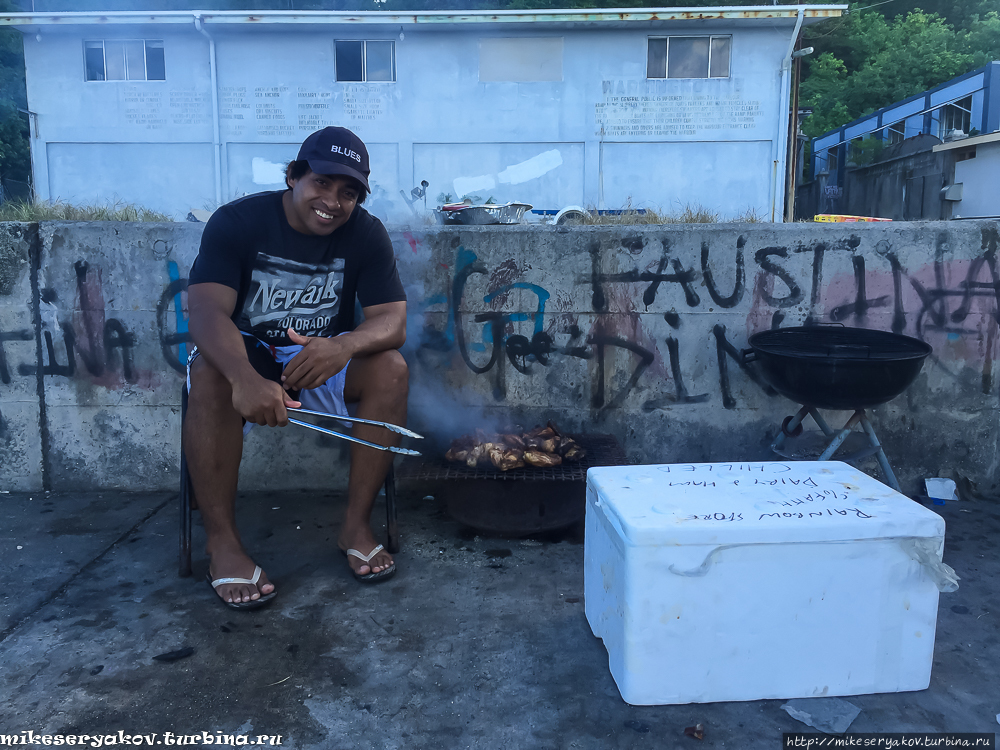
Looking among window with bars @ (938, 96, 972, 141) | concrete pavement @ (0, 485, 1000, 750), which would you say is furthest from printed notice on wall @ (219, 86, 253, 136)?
window with bars @ (938, 96, 972, 141)

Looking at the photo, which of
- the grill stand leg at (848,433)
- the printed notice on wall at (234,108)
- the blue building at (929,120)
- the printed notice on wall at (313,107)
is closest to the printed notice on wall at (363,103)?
the printed notice on wall at (313,107)

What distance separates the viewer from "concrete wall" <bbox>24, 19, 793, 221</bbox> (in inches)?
570

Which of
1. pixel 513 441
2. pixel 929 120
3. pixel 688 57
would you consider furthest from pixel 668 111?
pixel 929 120

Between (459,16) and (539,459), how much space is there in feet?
41.9

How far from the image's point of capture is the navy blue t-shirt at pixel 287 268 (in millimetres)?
2691

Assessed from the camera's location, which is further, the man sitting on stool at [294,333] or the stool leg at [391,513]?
the stool leg at [391,513]

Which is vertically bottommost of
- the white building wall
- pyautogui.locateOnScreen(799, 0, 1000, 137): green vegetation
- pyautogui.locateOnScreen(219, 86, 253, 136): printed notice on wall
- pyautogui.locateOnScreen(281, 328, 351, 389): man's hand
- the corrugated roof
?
pyautogui.locateOnScreen(281, 328, 351, 389): man's hand

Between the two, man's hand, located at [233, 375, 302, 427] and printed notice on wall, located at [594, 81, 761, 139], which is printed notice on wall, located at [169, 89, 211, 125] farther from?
man's hand, located at [233, 375, 302, 427]

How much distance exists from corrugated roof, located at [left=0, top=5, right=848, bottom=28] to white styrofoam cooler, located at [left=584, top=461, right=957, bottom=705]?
44.5ft

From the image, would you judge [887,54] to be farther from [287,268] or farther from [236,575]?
[236,575]

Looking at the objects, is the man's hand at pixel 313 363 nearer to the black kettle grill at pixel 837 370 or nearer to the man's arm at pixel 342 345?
the man's arm at pixel 342 345

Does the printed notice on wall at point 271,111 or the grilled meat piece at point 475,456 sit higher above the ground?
the printed notice on wall at point 271,111

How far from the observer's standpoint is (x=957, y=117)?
23406 millimetres

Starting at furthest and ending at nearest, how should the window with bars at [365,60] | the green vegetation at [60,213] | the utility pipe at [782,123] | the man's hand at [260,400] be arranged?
the window with bars at [365,60] → the utility pipe at [782,123] → the green vegetation at [60,213] → the man's hand at [260,400]
